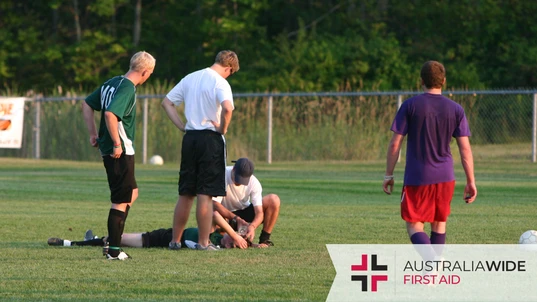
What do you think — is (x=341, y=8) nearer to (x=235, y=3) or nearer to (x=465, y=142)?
(x=235, y=3)

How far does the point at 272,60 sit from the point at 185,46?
6.57 m

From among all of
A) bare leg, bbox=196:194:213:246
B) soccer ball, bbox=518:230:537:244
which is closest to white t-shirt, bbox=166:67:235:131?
bare leg, bbox=196:194:213:246

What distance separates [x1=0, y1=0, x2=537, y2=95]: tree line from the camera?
128 feet

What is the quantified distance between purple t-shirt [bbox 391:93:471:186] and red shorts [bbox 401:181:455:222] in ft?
0.16

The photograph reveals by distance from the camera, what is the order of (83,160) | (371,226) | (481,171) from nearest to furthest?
1. (371,226)
2. (481,171)
3. (83,160)

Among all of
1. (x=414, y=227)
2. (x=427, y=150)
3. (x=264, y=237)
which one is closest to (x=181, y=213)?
(x=264, y=237)

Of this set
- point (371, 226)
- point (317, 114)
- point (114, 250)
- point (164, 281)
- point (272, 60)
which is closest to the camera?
point (164, 281)

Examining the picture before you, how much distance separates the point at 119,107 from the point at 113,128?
190 mm

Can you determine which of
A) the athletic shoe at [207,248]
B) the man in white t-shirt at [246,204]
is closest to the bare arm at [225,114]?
the man in white t-shirt at [246,204]

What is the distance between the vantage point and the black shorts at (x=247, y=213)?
1074cm

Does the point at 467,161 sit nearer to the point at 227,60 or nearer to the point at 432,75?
the point at 432,75

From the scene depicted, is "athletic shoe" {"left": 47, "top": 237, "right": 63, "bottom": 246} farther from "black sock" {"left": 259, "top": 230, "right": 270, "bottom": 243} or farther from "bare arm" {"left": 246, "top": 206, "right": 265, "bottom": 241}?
"black sock" {"left": 259, "top": 230, "right": 270, "bottom": 243}

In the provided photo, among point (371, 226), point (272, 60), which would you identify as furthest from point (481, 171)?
point (272, 60)

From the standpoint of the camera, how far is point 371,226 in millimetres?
12484
